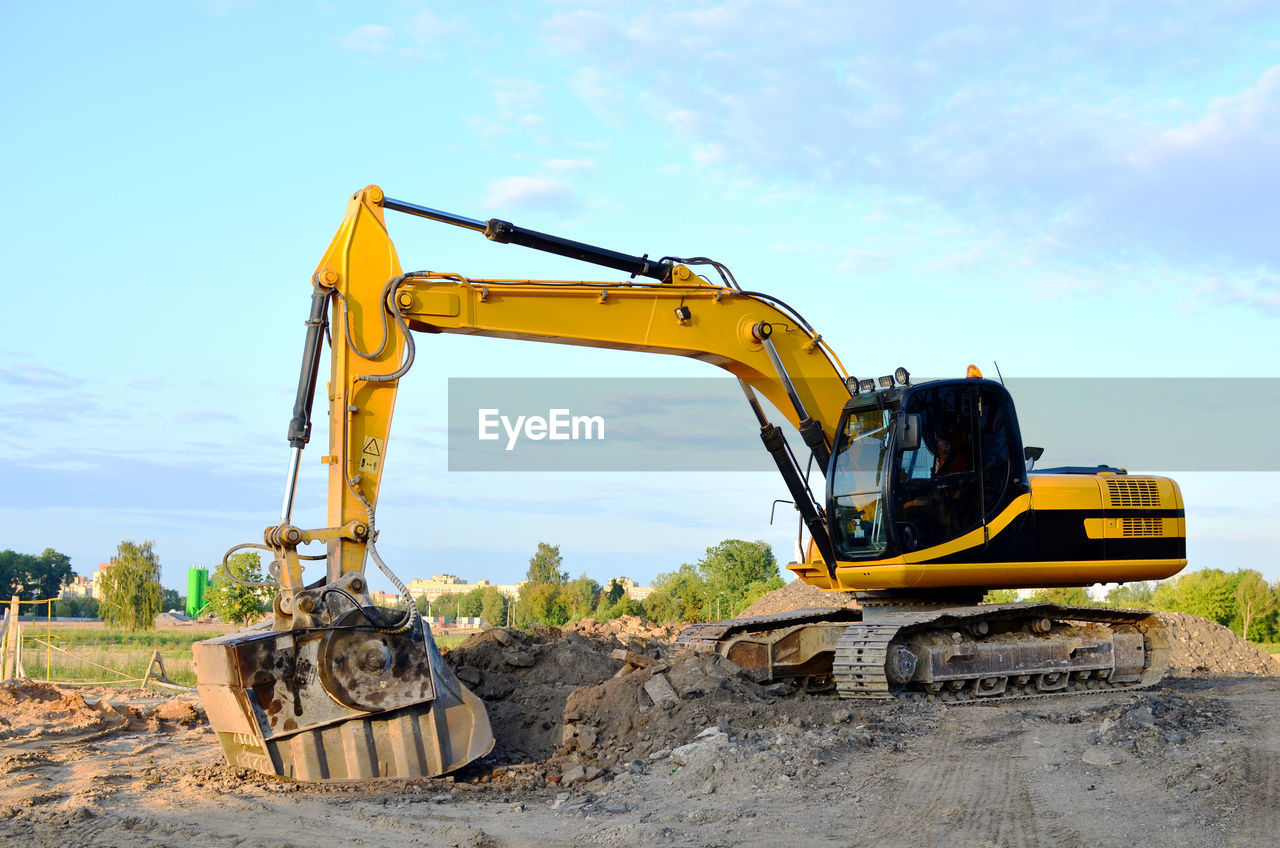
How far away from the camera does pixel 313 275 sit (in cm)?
828

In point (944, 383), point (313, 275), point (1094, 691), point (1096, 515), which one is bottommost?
point (1094, 691)

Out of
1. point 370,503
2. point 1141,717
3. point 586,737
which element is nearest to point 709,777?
point 586,737

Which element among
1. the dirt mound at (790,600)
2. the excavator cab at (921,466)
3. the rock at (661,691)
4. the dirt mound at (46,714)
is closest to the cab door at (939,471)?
the excavator cab at (921,466)

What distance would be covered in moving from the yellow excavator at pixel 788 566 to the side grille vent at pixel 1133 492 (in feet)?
0.10

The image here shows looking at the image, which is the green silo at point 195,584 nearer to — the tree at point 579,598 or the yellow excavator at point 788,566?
the tree at point 579,598

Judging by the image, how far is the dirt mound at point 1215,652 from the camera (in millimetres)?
17969

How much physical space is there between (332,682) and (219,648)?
79cm

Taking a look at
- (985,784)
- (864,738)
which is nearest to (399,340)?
(864,738)

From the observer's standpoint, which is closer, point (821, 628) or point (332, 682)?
point (332, 682)

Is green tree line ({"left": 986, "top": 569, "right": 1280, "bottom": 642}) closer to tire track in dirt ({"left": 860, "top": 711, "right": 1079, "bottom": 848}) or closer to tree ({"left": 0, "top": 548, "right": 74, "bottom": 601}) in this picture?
tire track in dirt ({"left": 860, "top": 711, "right": 1079, "bottom": 848})

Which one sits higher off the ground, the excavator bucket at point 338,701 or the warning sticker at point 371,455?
the warning sticker at point 371,455

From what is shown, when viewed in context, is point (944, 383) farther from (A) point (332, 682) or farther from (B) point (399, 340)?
(A) point (332, 682)

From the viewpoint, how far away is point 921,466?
10117mm

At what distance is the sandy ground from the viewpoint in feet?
20.6
